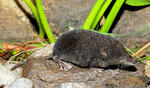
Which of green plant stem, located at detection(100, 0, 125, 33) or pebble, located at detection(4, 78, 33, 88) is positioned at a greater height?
green plant stem, located at detection(100, 0, 125, 33)

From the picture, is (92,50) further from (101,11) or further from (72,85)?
(101,11)

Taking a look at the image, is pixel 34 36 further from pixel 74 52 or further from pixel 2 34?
pixel 74 52

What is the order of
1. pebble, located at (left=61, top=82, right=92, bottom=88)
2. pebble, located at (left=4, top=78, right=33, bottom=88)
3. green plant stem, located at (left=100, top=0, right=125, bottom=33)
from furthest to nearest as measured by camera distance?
green plant stem, located at (left=100, top=0, right=125, bottom=33)
pebble, located at (left=61, top=82, right=92, bottom=88)
pebble, located at (left=4, top=78, right=33, bottom=88)

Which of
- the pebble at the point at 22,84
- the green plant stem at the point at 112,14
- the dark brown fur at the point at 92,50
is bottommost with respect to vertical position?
the pebble at the point at 22,84

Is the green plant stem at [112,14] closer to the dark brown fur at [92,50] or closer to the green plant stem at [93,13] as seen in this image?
the green plant stem at [93,13]

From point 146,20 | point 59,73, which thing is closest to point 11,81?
point 59,73

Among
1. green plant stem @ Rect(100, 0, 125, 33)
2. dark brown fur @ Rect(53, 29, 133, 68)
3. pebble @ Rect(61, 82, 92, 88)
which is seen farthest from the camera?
green plant stem @ Rect(100, 0, 125, 33)

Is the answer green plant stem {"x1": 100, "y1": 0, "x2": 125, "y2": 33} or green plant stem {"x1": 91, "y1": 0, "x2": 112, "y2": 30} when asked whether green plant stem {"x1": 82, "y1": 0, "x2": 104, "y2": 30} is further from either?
green plant stem {"x1": 100, "y1": 0, "x2": 125, "y2": 33}

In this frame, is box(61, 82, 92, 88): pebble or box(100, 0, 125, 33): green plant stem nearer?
box(61, 82, 92, 88): pebble

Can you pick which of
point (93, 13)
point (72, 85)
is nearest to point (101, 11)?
point (93, 13)

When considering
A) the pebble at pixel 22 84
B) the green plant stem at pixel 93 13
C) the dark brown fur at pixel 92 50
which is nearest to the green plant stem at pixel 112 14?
the green plant stem at pixel 93 13

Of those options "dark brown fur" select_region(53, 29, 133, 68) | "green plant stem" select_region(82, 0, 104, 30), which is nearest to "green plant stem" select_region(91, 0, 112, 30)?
"green plant stem" select_region(82, 0, 104, 30)
